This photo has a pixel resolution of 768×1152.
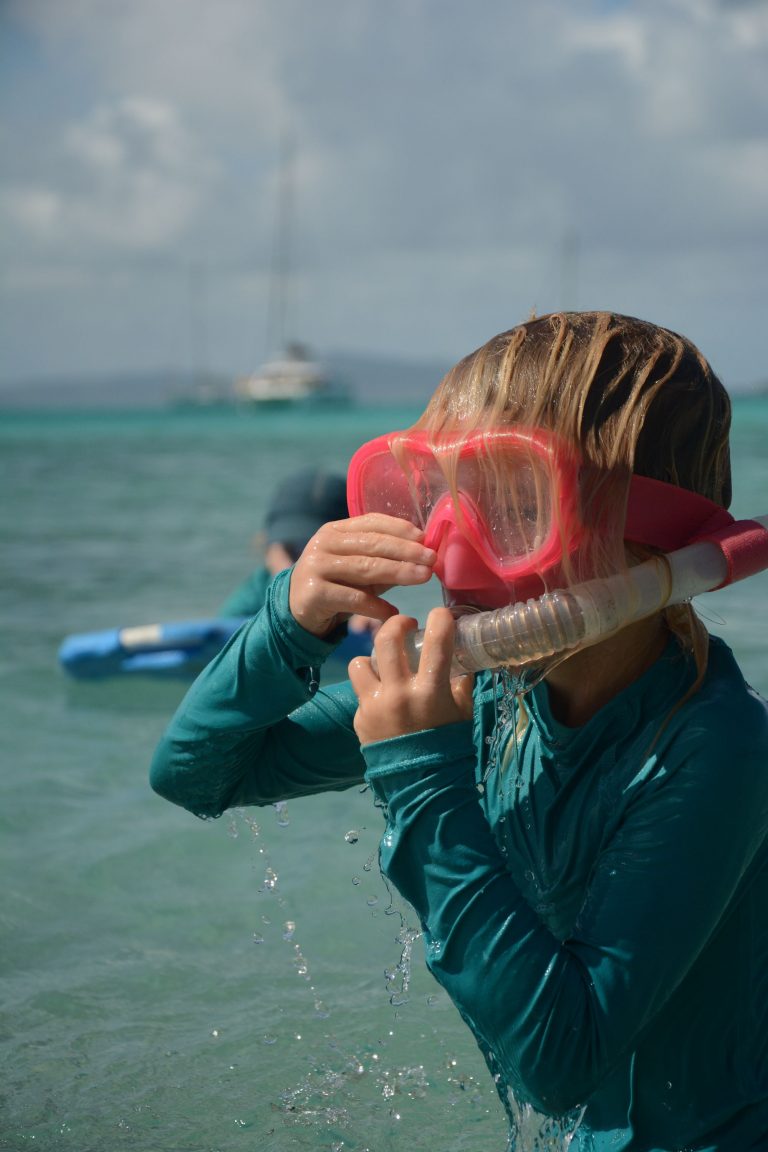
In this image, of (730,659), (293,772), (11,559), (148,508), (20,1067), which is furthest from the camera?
(148,508)

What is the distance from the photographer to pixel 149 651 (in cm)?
739

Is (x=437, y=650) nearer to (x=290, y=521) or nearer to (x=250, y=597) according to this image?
(x=290, y=521)

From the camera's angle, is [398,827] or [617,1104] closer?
[398,827]

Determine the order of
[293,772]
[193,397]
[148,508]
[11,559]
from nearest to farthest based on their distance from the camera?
[293,772] → [11,559] → [148,508] → [193,397]

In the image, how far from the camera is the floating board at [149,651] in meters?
7.25

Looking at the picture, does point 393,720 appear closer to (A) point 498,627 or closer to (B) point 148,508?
(A) point 498,627

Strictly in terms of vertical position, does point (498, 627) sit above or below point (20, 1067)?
above

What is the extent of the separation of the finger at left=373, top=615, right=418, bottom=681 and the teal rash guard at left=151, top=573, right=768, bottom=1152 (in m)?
0.09

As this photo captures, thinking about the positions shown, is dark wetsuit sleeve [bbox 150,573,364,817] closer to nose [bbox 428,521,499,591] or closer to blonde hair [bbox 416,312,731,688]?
nose [bbox 428,521,499,591]

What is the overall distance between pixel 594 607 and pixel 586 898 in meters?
0.42

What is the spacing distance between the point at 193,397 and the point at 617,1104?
428 feet

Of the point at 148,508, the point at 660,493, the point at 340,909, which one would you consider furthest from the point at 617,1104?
the point at 148,508

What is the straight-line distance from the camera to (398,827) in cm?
181

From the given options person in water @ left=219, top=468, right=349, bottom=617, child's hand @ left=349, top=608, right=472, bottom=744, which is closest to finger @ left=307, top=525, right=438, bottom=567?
child's hand @ left=349, top=608, right=472, bottom=744
